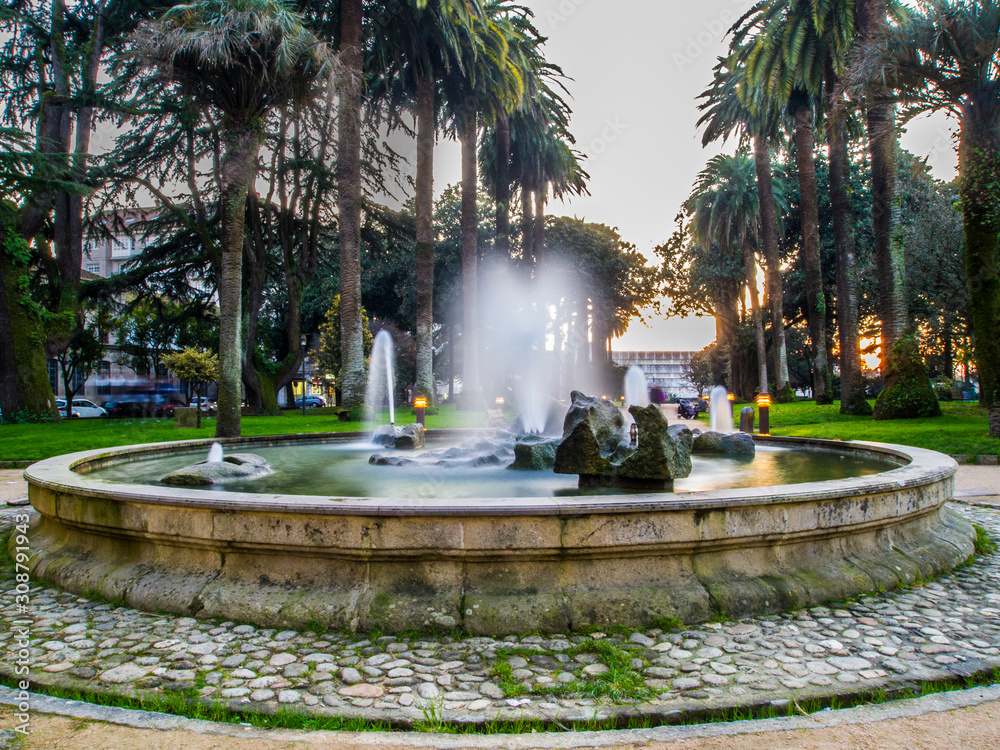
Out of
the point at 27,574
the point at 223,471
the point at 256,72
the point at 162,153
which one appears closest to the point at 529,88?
the point at 162,153

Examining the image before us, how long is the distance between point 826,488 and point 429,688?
9.27ft

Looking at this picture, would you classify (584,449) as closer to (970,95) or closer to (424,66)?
(970,95)

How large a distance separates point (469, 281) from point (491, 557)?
2222 cm

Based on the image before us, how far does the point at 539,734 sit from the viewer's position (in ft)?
7.99

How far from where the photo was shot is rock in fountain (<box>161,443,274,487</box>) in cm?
551

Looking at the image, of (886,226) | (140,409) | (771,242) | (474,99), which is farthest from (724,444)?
(140,409)

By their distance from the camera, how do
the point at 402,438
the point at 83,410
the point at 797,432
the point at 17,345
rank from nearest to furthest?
the point at 402,438
the point at 797,432
the point at 17,345
the point at 83,410

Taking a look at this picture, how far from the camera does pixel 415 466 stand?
7449 mm

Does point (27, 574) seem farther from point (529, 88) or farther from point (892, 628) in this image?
point (529, 88)

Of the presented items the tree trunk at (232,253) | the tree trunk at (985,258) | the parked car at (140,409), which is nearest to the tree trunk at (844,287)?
the tree trunk at (985,258)

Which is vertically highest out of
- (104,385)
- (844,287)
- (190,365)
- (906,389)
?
(844,287)

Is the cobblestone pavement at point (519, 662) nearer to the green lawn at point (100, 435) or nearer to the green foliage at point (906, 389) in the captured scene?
the green lawn at point (100, 435)

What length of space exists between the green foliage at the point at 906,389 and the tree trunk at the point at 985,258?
3.04 meters

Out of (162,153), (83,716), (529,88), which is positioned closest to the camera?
(83,716)
